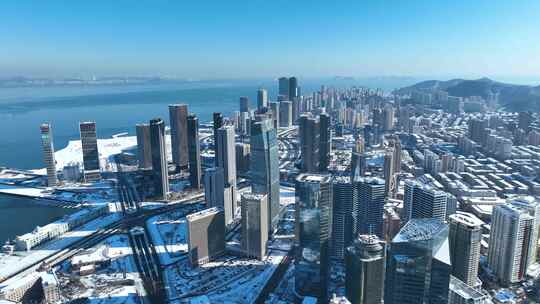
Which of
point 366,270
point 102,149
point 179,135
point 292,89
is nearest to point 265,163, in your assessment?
point 366,270

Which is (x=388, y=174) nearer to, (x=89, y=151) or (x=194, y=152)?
(x=194, y=152)

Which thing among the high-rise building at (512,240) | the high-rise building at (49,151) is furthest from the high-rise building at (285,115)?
the high-rise building at (512,240)

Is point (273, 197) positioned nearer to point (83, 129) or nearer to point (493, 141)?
point (83, 129)

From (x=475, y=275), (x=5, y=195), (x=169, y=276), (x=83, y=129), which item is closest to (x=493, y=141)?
(x=475, y=275)

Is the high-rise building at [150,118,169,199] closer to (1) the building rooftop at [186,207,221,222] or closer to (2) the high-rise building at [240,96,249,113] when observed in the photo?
(1) the building rooftop at [186,207,221,222]

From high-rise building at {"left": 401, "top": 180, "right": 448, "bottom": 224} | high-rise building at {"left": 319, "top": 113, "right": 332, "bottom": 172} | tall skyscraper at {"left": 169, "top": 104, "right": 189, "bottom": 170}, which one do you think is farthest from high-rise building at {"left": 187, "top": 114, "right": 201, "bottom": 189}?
high-rise building at {"left": 401, "top": 180, "right": 448, "bottom": 224}

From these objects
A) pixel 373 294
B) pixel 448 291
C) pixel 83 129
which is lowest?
pixel 373 294
